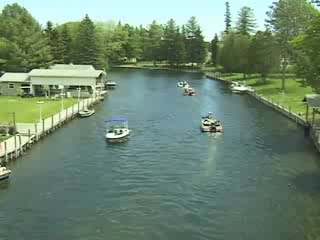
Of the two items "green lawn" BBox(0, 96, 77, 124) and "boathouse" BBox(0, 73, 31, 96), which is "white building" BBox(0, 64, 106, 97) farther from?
"green lawn" BBox(0, 96, 77, 124)

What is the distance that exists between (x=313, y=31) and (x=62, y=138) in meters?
29.7

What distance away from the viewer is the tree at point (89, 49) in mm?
144000

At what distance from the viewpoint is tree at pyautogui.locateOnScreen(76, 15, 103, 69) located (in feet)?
472

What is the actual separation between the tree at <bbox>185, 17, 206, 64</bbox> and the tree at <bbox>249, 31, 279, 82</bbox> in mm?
59617

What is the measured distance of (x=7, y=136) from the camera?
53.4m

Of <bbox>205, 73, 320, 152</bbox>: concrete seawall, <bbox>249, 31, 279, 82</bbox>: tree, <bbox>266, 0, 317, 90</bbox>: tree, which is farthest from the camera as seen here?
<bbox>249, 31, 279, 82</bbox>: tree

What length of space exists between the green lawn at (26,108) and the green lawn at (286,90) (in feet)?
111

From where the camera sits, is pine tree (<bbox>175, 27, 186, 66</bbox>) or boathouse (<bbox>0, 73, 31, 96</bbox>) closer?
boathouse (<bbox>0, 73, 31, 96</bbox>)

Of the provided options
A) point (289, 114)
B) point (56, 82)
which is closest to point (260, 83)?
point (289, 114)

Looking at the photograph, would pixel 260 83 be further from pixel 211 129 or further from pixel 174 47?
pixel 174 47

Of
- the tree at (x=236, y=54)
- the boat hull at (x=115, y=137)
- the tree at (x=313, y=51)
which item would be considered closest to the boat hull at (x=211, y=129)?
the boat hull at (x=115, y=137)

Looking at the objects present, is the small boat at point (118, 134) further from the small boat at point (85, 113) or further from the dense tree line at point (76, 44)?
the dense tree line at point (76, 44)

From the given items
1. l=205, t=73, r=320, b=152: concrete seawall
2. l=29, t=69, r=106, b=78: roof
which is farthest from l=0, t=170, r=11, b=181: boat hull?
l=29, t=69, r=106, b=78: roof

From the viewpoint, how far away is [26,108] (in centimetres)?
7412
